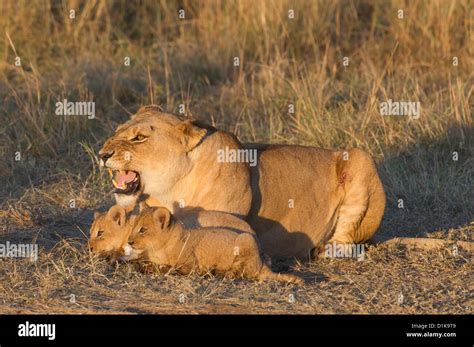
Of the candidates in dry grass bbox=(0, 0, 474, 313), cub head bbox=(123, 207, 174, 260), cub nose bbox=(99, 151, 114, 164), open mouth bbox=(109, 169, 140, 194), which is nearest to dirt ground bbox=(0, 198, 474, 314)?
dry grass bbox=(0, 0, 474, 313)

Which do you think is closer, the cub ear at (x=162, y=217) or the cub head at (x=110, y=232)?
the cub ear at (x=162, y=217)

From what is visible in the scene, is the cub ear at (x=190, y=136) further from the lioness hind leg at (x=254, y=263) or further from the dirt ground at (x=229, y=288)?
the dirt ground at (x=229, y=288)

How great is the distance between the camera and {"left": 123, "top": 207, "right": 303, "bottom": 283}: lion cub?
6082mm

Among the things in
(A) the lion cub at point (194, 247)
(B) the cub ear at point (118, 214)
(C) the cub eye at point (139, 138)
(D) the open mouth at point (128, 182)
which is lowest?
(A) the lion cub at point (194, 247)

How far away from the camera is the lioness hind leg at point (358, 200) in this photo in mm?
7246

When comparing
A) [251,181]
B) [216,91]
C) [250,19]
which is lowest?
[251,181]

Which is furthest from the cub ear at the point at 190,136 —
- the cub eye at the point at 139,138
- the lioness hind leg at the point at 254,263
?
the lioness hind leg at the point at 254,263

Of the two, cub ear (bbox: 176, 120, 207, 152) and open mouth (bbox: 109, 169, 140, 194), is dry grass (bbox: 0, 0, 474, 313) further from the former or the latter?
cub ear (bbox: 176, 120, 207, 152)

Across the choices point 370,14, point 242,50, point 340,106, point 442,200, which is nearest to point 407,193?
point 442,200

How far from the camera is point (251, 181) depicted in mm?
6711

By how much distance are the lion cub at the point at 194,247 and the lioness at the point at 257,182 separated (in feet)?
1.07

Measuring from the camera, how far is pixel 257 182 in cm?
675

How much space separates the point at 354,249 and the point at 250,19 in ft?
14.7

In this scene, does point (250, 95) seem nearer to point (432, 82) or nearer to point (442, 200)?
point (432, 82)
